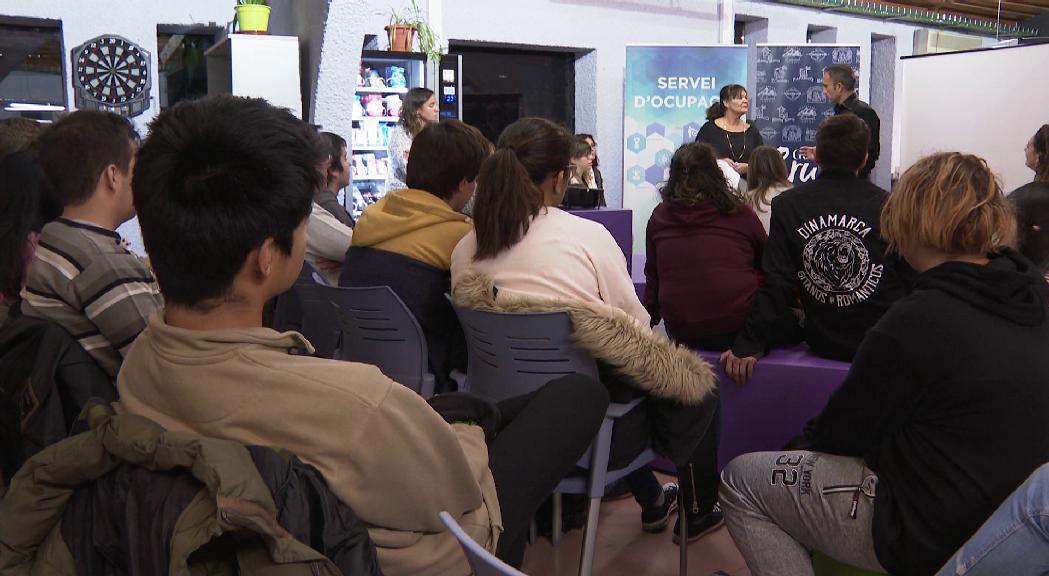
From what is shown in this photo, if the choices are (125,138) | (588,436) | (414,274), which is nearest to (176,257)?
(588,436)

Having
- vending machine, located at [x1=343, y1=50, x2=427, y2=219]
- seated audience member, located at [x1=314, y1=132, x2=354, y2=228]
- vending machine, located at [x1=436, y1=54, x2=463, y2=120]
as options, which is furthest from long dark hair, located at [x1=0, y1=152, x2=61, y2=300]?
vending machine, located at [x1=436, y1=54, x2=463, y2=120]

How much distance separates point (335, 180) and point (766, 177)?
1.93m

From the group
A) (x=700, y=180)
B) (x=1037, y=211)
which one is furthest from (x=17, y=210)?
(x=1037, y=211)

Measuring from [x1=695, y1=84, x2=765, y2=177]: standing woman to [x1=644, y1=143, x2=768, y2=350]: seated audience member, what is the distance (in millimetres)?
3534

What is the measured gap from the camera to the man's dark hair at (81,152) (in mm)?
1922

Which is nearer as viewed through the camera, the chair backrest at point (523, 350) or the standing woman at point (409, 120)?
the chair backrest at point (523, 350)

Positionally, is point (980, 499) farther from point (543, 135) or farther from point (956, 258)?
point (543, 135)

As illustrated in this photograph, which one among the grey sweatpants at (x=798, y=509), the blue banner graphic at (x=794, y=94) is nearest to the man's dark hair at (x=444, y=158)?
the grey sweatpants at (x=798, y=509)

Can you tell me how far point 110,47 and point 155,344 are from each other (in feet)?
17.8

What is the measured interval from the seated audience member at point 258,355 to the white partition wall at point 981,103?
646 centimetres

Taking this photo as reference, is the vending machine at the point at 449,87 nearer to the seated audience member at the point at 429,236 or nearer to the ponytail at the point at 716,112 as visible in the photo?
the ponytail at the point at 716,112

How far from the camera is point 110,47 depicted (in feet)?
19.1

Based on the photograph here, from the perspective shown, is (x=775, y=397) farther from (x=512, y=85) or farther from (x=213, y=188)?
(x=512, y=85)

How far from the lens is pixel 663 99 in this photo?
8000mm
